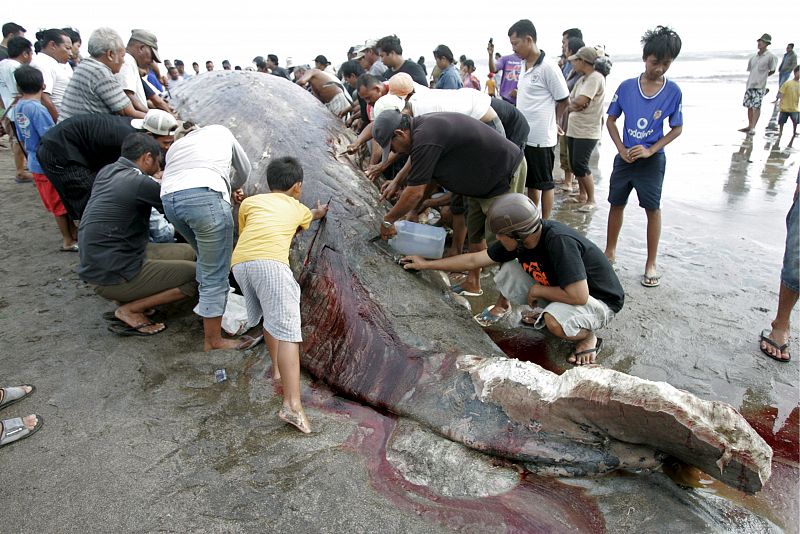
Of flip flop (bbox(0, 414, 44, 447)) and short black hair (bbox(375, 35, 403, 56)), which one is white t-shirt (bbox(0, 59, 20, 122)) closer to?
short black hair (bbox(375, 35, 403, 56))

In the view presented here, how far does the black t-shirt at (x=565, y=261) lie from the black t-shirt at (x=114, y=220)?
2312mm

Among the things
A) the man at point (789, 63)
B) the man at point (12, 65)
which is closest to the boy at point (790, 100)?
the man at point (789, 63)

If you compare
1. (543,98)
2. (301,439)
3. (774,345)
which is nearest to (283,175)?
(301,439)

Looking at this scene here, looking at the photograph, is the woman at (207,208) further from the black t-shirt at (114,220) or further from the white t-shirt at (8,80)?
the white t-shirt at (8,80)

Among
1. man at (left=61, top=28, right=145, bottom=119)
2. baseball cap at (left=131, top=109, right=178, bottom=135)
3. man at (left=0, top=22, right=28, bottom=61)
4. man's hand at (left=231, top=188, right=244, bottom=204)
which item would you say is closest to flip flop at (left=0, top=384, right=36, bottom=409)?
man's hand at (left=231, top=188, right=244, bottom=204)

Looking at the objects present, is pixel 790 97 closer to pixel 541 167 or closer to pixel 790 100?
pixel 790 100

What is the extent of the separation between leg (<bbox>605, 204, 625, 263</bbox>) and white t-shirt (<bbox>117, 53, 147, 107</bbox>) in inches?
173

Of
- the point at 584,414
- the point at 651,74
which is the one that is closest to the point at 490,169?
the point at 651,74

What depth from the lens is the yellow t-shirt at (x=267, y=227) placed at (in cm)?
264

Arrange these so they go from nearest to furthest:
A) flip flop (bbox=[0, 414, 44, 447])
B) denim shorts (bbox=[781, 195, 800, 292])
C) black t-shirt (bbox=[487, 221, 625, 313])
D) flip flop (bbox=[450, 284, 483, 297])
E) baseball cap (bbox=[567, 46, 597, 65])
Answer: flip flop (bbox=[0, 414, 44, 447]), black t-shirt (bbox=[487, 221, 625, 313]), denim shorts (bbox=[781, 195, 800, 292]), flip flop (bbox=[450, 284, 483, 297]), baseball cap (bbox=[567, 46, 597, 65])

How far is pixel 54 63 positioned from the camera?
578 cm

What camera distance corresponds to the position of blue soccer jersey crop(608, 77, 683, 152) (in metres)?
3.76

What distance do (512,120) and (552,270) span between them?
1735 millimetres

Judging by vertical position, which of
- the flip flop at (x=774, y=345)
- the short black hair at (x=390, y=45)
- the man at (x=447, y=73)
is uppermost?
the short black hair at (x=390, y=45)
